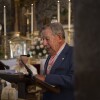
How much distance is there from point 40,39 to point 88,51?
2789 millimetres

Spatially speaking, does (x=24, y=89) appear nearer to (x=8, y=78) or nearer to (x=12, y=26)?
(x=8, y=78)

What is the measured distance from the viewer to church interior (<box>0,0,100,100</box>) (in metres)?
0.42

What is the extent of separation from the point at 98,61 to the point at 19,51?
7151 mm

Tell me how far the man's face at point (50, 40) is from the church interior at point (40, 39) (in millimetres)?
117

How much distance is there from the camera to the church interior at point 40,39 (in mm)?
418

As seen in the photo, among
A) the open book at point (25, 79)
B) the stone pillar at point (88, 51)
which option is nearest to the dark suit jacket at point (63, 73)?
the open book at point (25, 79)

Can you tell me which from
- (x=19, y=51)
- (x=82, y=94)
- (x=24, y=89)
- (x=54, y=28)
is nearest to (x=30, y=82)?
(x=24, y=89)

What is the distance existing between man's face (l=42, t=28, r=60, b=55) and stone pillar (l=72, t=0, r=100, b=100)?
5.81 feet

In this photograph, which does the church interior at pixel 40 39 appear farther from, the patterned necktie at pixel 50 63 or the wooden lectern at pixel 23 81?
the patterned necktie at pixel 50 63

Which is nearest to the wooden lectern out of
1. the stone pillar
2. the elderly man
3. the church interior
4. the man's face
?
the church interior

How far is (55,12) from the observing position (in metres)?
7.92

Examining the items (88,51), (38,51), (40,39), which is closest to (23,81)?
(40,39)

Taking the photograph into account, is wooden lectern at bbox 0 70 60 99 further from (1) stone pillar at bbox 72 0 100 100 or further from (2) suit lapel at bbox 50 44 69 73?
(1) stone pillar at bbox 72 0 100 100

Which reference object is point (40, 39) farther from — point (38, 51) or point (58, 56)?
point (38, 51)
